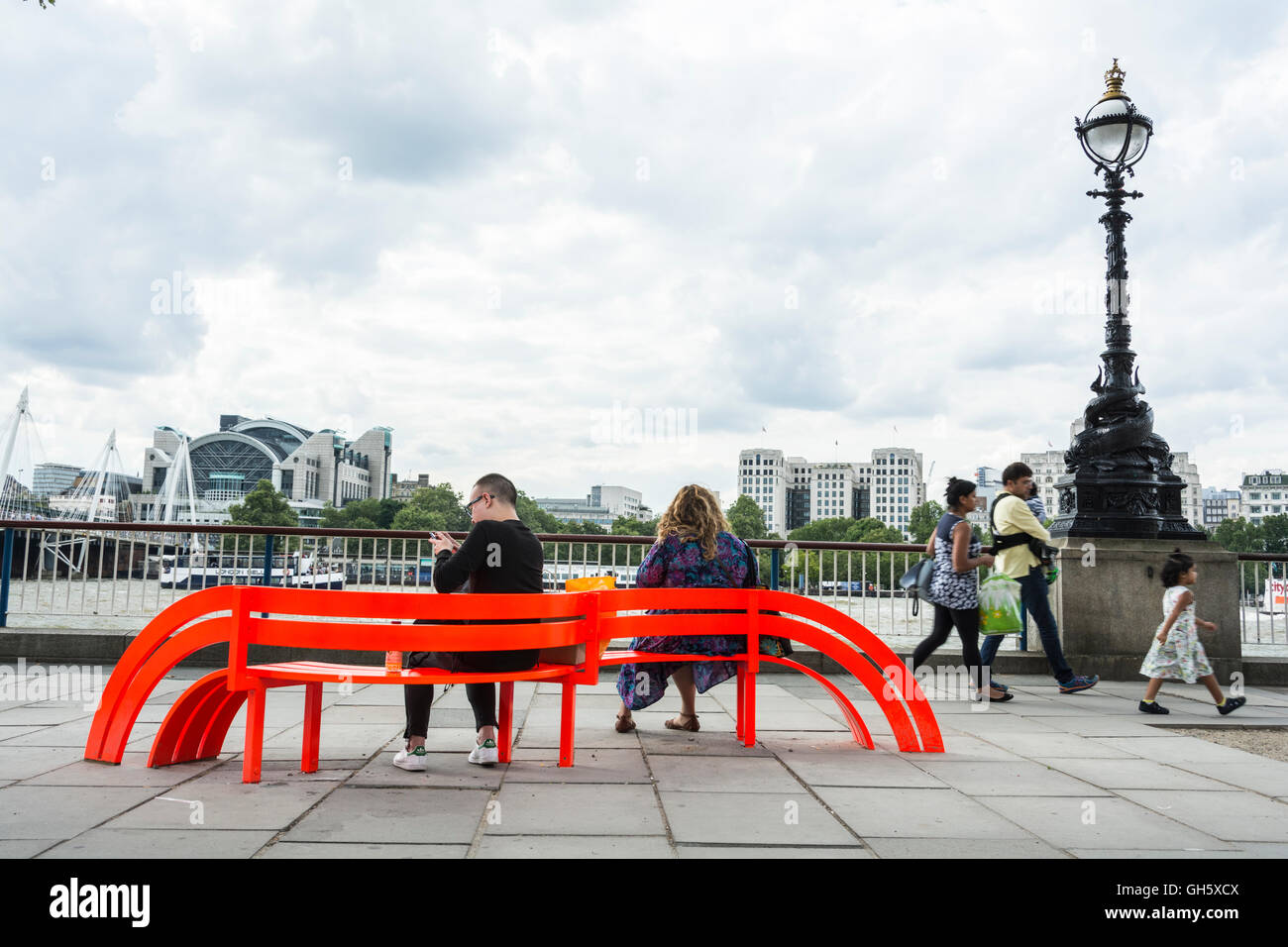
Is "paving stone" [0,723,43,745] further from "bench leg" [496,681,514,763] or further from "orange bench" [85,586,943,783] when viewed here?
"bench leg" [496,681,514,763]

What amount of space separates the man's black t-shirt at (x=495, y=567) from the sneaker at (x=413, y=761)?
0.58m

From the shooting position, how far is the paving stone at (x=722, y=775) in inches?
178

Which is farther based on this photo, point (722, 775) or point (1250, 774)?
point (1250, 774)

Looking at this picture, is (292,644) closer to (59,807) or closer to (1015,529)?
(59,807)

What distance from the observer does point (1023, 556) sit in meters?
7.93

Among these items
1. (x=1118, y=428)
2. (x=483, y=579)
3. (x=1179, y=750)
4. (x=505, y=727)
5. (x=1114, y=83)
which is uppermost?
(x=1114, y=83)

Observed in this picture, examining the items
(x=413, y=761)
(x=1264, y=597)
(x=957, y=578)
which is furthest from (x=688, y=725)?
(x=1264, y=597)

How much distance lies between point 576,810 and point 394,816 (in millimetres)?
770

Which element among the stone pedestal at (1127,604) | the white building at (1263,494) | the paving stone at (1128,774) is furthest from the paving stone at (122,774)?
the white building at (1263,494)

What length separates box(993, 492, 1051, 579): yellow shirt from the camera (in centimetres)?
775

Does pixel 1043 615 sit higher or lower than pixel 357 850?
higher

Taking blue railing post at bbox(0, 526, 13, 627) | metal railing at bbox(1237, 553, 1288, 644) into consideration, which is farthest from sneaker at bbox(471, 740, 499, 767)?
metal railing at bbox(1237, 553, 1288, 644)

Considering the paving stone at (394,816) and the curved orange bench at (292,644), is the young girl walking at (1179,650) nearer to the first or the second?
the curved orange bench at (292,644)
